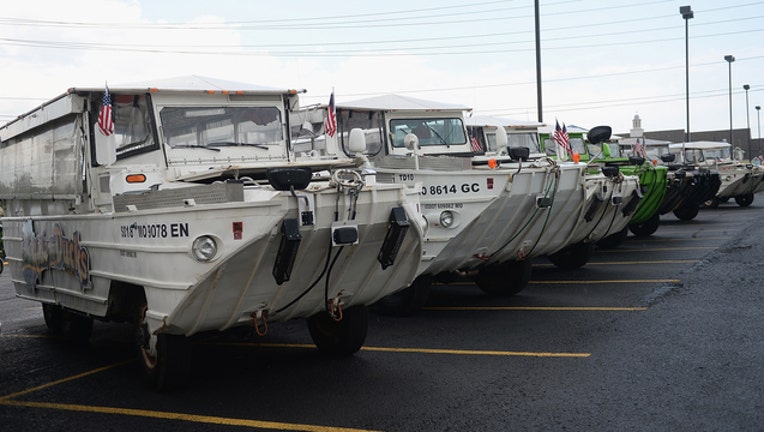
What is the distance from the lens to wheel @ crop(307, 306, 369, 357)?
21.8 feet

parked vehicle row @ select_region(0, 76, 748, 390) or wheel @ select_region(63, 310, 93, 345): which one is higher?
parked vehicle row @ select_region(0, 76, 748, 390)

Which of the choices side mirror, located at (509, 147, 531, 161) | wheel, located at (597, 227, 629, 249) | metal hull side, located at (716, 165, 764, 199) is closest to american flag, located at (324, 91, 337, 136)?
side mirror, located at (509, 147, 531, 161)

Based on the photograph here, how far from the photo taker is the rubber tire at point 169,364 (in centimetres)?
576

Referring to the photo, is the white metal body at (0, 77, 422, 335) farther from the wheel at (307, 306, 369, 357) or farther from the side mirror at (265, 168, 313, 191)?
the wheel at (307, 306, 369, 357)

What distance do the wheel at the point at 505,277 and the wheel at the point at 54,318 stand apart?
4823mm

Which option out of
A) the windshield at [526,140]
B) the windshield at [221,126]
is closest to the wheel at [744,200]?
the windshield at [526,140]

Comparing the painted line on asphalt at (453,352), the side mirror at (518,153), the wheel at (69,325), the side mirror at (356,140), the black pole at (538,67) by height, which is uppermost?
the black pole at (538,67)

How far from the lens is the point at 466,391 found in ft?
18.4

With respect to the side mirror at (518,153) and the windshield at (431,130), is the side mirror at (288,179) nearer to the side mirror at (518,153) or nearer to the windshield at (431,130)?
the side mirror at (518,153)

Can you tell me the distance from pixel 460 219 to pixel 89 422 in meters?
4.03

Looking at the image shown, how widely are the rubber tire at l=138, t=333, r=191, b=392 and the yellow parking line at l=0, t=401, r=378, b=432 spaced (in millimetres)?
341

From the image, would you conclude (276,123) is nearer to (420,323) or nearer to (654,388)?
(420,323)

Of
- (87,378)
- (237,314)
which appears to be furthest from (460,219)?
(87,378)

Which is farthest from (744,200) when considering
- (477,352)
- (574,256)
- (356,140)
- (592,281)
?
(356,140)
